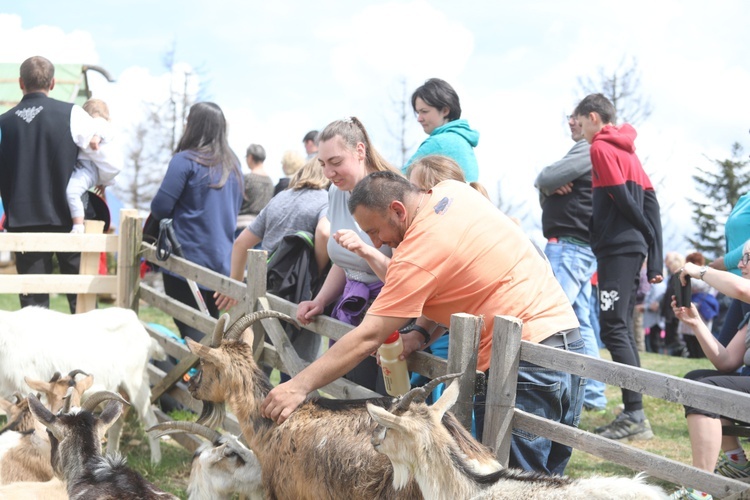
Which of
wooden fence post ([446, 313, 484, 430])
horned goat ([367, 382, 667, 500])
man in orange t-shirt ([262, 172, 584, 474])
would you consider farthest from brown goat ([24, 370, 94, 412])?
horned goat ([367, 382, 667, 500])

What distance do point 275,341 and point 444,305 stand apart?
5.30 ft

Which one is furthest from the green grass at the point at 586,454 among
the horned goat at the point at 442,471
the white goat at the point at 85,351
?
the horned goat at the point at 442,471

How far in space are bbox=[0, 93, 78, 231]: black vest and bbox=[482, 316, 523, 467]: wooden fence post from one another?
4.46m

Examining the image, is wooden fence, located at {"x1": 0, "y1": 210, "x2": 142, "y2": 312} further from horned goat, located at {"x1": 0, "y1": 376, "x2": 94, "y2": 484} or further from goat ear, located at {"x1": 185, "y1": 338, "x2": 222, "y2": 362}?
goat ear, located at {"x1": 185, "y1": 338, "x2": 222, "y2": 362}

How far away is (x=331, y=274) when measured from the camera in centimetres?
470

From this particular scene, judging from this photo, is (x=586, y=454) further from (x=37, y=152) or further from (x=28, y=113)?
(x=28, y=113)

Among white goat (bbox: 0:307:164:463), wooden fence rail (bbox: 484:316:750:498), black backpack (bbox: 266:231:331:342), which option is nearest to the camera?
wooden fence rail (bbox: 484:316:750:498)

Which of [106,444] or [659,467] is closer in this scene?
[659,467]

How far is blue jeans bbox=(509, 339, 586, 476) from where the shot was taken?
11.7 feet

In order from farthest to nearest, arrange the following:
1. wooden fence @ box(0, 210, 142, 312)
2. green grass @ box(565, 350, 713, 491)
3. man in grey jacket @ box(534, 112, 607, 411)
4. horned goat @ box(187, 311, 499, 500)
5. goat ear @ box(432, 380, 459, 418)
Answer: man in grey jacket @ box(534, 112, 607, 411), wooden fence @ box(0, 210, 142, 312), green grass @ box(565, 350, 713, 491), horned goat @ box(187, 311, 499, 500), goat ear @ box(432, 380, 459, 418)

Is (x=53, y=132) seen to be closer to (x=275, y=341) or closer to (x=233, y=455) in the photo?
(x=275, y=341)

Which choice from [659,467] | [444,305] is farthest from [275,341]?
[659,467]

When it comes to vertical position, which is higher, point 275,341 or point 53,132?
point 53,132

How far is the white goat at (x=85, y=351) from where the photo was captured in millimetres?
5547
